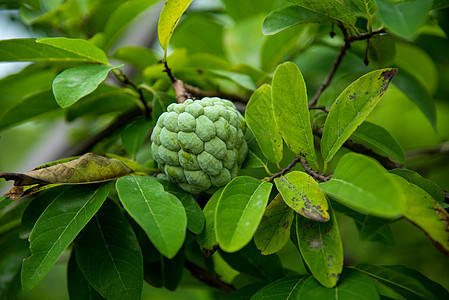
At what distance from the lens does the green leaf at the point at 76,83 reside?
98 centimetres

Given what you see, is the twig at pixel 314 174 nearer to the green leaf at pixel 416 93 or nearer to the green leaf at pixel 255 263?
the green leaf at pixel 255 263

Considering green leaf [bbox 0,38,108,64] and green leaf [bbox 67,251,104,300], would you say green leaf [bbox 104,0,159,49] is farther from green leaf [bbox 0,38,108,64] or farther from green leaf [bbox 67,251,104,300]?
green leaf [bbox 67,251,104,300]

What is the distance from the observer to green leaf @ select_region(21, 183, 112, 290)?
0.86 meters

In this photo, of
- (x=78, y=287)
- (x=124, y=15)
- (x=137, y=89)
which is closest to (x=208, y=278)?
(x=78, y=287)

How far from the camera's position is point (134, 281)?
3.13ft

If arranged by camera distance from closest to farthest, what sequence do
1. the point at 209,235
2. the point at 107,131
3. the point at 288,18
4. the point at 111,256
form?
the point at 209,235 → the point at 111,256 → the point at 288,18 → the point at 107,131

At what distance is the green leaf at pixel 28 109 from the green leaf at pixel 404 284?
1.21m

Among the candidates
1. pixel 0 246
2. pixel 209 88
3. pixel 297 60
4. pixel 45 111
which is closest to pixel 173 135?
pixel 209 88

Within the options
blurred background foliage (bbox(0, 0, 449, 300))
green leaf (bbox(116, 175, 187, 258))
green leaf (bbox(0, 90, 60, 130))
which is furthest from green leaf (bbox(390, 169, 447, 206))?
green leaf (bbox(0, 90, 60, 130))

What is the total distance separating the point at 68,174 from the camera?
92cm

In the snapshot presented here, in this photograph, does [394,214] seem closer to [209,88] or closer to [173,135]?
[173,135]

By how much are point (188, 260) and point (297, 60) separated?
3.67 ft

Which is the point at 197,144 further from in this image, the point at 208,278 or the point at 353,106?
the point at 208,278

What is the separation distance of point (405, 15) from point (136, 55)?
3.47 feet
